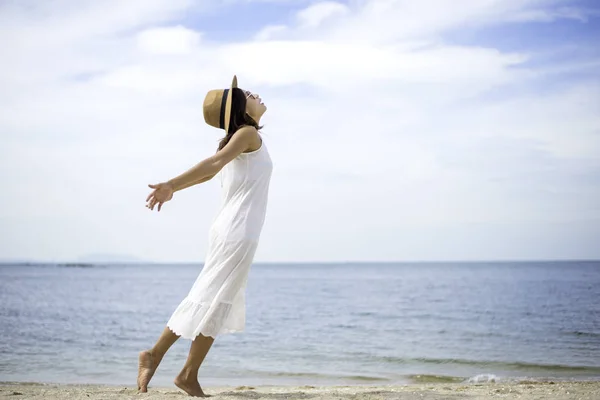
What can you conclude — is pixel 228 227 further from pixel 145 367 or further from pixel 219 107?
pixel 145 367

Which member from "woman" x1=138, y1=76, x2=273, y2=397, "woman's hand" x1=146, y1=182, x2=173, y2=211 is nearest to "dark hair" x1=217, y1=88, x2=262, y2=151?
"woman" x1=138, y1=76, x2=273, y2=397

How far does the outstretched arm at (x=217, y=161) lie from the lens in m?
4.25

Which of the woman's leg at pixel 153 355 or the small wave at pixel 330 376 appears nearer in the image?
the woman's leg at pixel 153 355

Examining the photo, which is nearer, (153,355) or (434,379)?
(153,355)

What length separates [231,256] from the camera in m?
4.43

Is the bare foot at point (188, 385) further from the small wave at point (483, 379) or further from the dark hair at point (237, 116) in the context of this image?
the small wave at point (483, 379)

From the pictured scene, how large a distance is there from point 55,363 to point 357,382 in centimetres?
504

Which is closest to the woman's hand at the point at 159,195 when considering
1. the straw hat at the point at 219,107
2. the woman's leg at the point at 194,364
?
the straw hat at the point at 219,107

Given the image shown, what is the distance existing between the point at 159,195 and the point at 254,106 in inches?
40.2

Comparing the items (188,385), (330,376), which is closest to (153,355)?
(188,385)

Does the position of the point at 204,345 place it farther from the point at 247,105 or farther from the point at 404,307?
the point at 404,307

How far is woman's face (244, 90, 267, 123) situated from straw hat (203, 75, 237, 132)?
0.14 meters

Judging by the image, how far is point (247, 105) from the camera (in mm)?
4586

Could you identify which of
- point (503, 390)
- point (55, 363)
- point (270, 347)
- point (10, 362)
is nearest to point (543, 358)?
point (270, 347)
